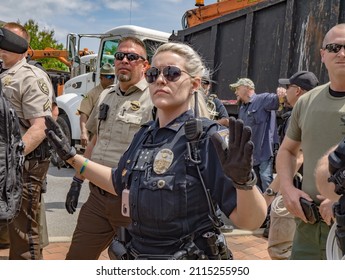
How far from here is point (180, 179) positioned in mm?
1722

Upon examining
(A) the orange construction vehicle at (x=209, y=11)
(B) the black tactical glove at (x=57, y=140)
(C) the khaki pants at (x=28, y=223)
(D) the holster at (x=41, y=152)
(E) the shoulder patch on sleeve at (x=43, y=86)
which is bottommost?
(C) the khaki pants at (x=28, y=223)

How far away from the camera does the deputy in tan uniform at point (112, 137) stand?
280 cm

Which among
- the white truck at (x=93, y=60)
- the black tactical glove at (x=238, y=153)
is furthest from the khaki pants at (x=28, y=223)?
the white truck at (x=93, y=60)

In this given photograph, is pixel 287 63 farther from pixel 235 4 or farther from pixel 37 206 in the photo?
pixel 37 206

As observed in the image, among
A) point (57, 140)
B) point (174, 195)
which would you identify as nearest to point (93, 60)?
point (57, 140)

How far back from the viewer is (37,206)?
10.5ft

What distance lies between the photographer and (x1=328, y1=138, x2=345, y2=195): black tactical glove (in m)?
1.34

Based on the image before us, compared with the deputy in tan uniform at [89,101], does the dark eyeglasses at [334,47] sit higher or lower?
higher

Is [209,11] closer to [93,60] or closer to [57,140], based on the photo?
[93,60]

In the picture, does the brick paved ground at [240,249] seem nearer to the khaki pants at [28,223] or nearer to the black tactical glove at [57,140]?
the khaki pants at [28,223]

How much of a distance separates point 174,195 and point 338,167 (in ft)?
2.01

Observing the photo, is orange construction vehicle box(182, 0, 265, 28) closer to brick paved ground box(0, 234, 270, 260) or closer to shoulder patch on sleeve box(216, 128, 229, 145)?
brick paved ground box(0, 234, 270, 260)

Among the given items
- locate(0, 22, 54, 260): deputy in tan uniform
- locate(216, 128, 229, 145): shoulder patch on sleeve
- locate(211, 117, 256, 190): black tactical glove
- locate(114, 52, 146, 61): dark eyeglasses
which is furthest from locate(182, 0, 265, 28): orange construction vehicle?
locate(211, 117, 256, 190): black tactical glove
